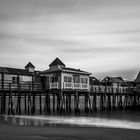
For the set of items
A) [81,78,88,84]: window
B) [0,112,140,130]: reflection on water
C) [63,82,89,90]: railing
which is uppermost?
[81,78,88,84]: window

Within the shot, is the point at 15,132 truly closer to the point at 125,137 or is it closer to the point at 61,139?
the point at 61,139

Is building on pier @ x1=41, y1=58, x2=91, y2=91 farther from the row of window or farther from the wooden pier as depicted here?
the wooden pier

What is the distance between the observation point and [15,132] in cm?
1859

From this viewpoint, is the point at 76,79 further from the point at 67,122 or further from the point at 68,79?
the point at 67,122

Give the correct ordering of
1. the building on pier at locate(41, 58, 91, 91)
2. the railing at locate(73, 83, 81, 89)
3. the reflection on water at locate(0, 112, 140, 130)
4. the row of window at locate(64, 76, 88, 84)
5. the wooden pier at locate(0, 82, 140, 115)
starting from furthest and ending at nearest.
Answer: the railing at locate(73, 83, 81, 89)
the row of window at locate(64, 76, 88, 84)
the building on pier at locate(41, 58, 91, 91)
the wooden pier at locate(0, 82, 140, 115)
the reflection on water at locate(0, 112, 140, 130)

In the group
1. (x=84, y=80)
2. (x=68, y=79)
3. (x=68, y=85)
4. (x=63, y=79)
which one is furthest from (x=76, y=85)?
(x=84, y=80)

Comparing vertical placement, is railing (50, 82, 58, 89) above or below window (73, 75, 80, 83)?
below

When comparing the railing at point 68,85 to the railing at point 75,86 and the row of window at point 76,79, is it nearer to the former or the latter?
the railing at point 75,86

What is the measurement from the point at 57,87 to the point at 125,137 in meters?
21.5

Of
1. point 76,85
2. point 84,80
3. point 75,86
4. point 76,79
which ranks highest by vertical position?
point 76,79

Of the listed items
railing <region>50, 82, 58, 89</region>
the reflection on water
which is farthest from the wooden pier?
the reflection on water

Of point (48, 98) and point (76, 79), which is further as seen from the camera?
point (76, 79)

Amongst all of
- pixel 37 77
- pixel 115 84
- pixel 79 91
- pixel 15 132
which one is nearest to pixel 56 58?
pixel 37 77

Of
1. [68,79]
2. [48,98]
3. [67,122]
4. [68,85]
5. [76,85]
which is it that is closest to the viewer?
[67,122]
